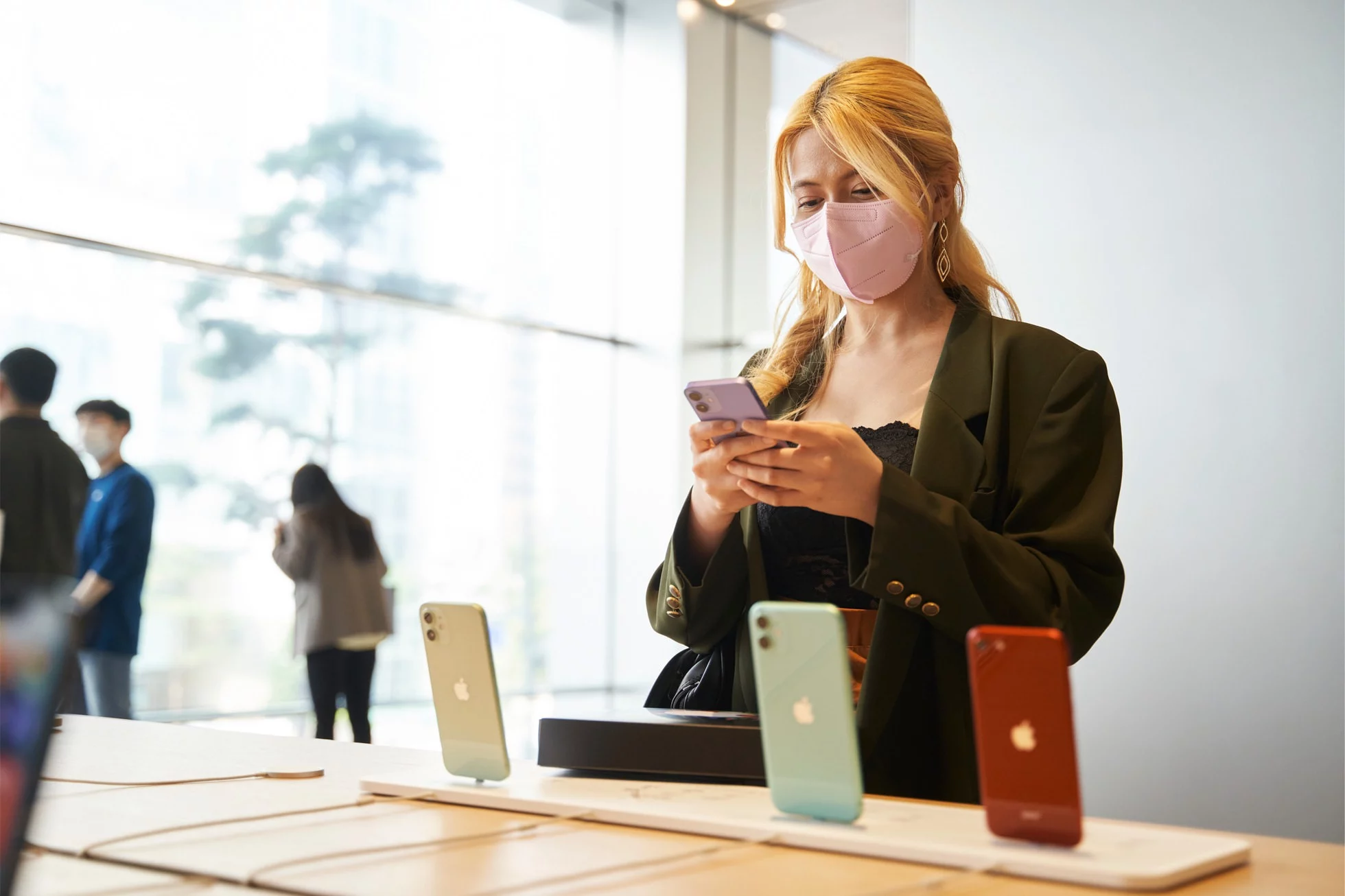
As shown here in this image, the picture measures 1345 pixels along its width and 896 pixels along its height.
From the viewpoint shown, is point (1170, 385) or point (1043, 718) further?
point (1170, 385)

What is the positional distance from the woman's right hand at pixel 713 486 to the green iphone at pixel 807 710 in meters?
0.35

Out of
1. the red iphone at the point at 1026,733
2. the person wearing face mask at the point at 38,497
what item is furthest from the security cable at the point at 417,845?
the person wearing face mask at the point at 38,497

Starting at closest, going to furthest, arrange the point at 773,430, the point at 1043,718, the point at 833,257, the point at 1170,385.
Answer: the point at 1043,718, the point at 773,430, the point at 833,257, the point at 1170,385

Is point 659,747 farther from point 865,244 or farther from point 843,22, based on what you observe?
point 843,22

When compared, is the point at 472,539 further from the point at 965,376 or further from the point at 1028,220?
the point at 965,376

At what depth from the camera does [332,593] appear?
16.9ft

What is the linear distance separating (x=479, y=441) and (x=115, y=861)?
621 cm

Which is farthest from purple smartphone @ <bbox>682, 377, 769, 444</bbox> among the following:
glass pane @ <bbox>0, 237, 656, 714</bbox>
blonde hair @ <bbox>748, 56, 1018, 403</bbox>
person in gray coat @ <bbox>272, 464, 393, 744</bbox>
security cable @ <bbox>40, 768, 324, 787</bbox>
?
glass pane @ <bbox>0, 237, 656, 714</bbox>

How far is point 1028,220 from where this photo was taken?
16.8 feet

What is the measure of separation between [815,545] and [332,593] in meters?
3.98

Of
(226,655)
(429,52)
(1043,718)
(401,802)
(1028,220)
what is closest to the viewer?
(1043,718)

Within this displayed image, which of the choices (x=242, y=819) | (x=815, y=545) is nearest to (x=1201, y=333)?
(x=815, y=545)

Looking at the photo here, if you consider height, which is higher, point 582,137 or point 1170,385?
point 582,137

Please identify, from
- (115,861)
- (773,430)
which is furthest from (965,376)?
(115,861)
